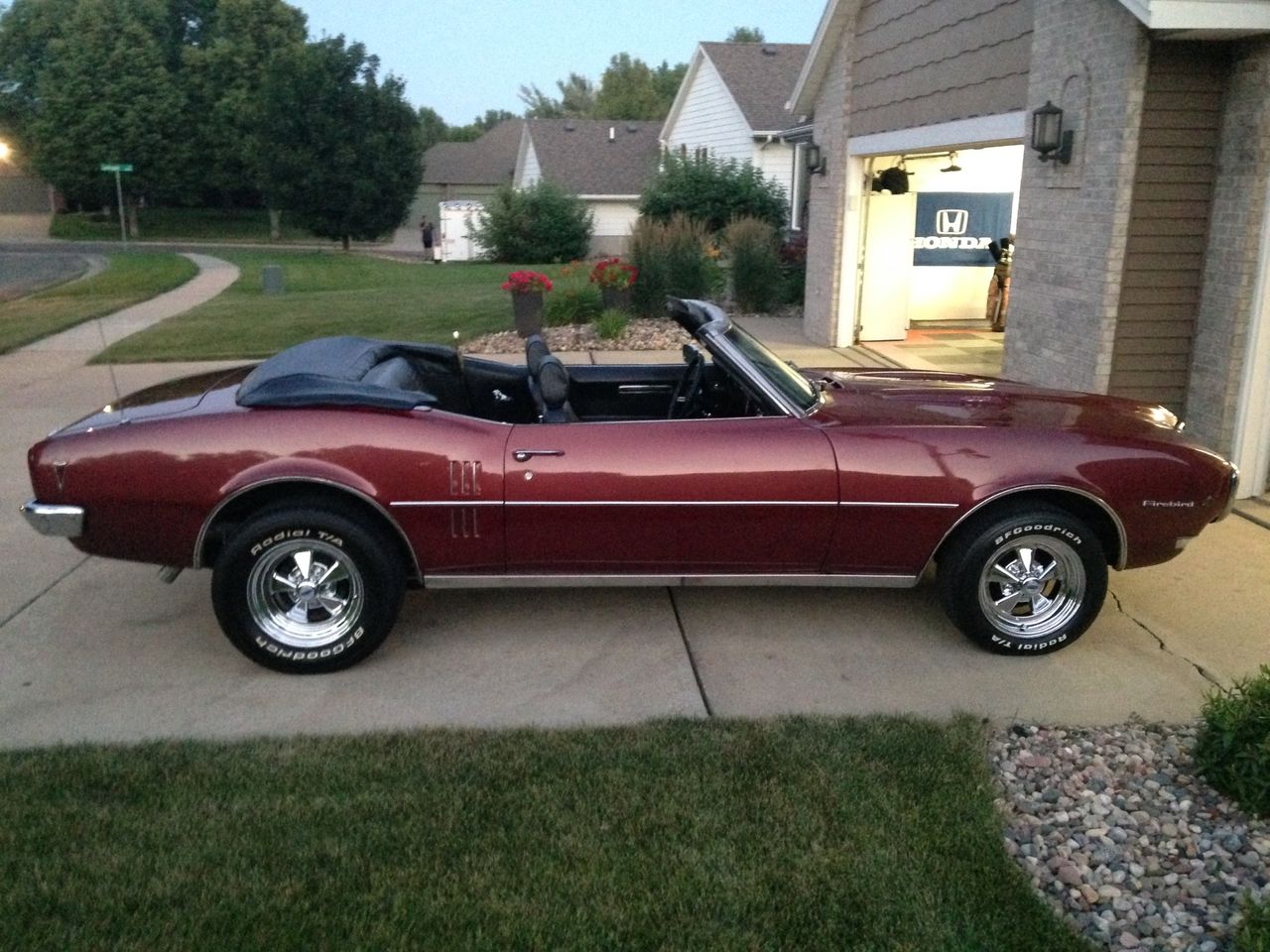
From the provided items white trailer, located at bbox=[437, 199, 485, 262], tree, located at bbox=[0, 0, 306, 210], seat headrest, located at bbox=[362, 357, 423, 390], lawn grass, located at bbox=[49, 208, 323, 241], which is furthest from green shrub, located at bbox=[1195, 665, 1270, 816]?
→ lawn grass, located at bbox=[49, 208, 323, 241]

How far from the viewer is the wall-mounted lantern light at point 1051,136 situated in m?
8.48

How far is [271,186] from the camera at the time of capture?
4109 cm

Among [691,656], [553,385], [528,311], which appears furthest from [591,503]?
[528,311]

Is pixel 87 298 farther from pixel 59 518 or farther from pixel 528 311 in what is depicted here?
pixel 59 518

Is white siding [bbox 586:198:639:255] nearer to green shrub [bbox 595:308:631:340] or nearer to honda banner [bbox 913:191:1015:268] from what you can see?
honda banner [bbox 913:191:1015:268]

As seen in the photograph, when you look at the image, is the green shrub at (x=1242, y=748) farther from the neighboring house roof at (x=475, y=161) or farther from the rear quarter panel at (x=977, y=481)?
the neighboring house roof at (x=475, y=161)

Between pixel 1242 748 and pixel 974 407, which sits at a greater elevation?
pixel 974 407

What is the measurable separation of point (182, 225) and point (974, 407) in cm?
5777

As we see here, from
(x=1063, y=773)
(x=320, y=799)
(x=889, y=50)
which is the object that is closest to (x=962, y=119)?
(x=889, y=50)

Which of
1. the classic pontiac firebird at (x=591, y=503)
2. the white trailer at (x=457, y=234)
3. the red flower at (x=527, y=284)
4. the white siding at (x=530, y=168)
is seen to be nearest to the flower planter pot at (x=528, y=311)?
the red flower at (x=527, y=284)

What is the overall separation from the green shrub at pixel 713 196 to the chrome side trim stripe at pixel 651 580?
19795mm

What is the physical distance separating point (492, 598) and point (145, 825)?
2309mm

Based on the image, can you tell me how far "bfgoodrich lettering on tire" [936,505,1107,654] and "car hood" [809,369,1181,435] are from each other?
44cm

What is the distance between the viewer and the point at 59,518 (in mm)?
4656
